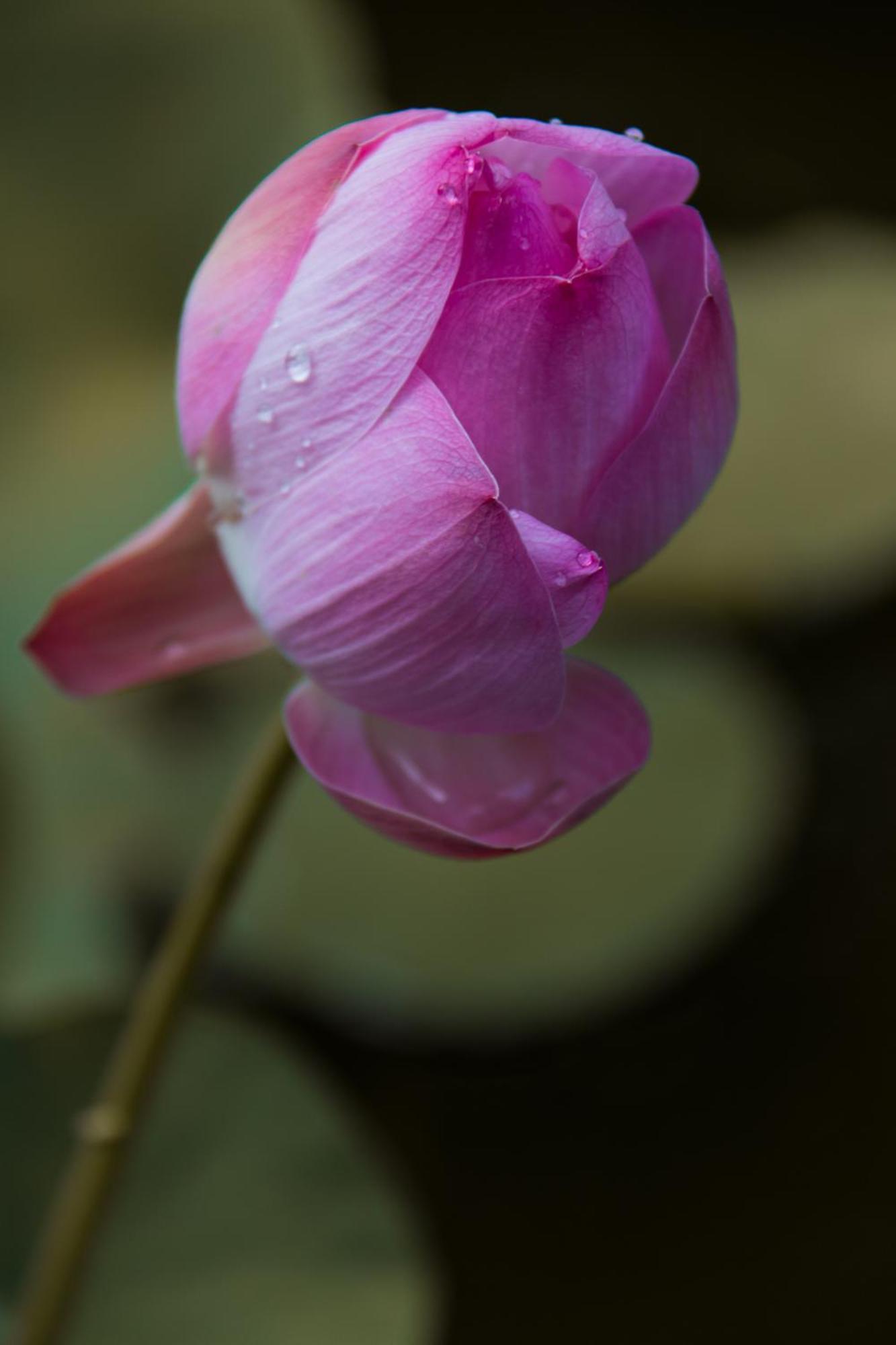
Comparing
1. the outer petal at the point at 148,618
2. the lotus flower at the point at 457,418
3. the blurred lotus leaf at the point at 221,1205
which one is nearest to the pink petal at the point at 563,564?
the lotus flower at the point at 457,418

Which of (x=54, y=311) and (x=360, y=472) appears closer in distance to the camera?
(x=360, y=472)

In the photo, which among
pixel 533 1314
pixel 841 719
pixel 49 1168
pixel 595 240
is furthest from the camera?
pixel 841 719

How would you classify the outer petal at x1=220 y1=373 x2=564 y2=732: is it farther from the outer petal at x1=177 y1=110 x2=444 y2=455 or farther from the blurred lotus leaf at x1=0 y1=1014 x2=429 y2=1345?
the blurred lotus leaf at x1=0 y1=1014 x2=429 y2=1345

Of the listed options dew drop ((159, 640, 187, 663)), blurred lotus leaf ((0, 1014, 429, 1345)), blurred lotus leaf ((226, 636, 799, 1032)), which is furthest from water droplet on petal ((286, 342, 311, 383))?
blurred lotus leaf ((226, 636, 799, 1032))

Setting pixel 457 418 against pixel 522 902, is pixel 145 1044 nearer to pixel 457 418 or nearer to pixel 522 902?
pixel 457 418

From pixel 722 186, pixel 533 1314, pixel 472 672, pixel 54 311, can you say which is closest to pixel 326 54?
pixel 54 311

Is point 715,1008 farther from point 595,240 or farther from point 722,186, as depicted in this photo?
point 722,186

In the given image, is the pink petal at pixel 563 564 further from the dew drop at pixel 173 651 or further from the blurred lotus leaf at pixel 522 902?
the blurred lotus leaf at pixel 522 902
